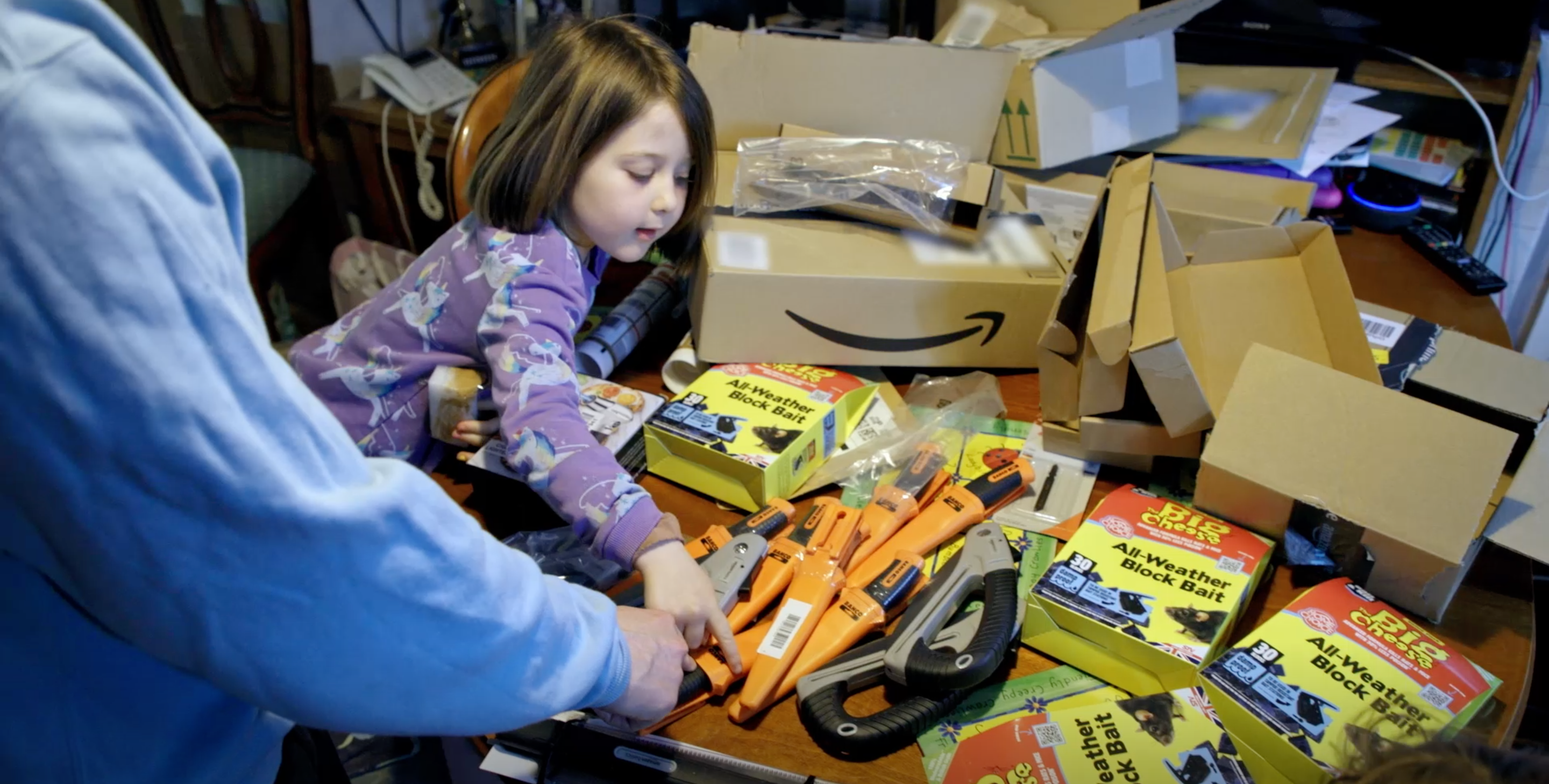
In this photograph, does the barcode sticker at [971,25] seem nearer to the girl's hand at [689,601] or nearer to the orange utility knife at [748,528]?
the orange utility knife at [748,528]

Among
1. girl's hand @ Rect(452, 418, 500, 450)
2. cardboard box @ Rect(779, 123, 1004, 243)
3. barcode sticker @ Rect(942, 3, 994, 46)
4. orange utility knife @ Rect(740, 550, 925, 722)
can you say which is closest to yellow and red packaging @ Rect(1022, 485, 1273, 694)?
orange utility knife @ Rect(740, 550, 925, 722)

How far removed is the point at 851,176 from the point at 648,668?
719 millimetres

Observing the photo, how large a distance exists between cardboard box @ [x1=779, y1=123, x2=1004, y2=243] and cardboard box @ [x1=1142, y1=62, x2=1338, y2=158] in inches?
17.2

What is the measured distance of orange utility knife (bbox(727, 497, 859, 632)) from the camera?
78 centimetres

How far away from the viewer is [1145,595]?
0.75m

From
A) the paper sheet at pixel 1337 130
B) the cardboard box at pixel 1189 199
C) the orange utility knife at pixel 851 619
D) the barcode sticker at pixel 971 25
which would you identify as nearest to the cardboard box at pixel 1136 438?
the orange utility knife at pixel 851 619

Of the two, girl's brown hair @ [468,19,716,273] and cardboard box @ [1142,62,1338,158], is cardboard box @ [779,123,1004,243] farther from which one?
cardboard box @ [1142,62,1338,158]

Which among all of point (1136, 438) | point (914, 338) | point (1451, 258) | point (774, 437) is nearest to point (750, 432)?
point (774, 437)

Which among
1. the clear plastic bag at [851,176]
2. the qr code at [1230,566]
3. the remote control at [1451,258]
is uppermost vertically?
the clear plastic bag at [851,176]

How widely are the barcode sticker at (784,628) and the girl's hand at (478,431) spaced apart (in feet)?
1.19

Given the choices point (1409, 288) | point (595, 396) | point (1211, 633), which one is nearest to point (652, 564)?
point (595, 396)

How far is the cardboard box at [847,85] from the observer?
1.18 metres

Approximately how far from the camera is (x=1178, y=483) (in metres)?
0.94

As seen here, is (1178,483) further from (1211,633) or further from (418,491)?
(418,491)
